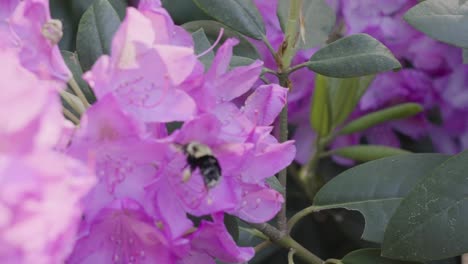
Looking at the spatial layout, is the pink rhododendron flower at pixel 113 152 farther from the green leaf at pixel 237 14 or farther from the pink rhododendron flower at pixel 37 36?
the green leaf at pixel 237 14

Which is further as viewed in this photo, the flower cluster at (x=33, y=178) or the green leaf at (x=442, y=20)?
the green leaf at (x=442, y=20)

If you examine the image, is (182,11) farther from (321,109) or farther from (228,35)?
(321,109)

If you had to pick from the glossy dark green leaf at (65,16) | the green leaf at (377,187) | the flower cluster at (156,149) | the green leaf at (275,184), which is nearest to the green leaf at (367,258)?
the green leaf at (377,187)

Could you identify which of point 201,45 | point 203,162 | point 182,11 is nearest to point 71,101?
point 203,162

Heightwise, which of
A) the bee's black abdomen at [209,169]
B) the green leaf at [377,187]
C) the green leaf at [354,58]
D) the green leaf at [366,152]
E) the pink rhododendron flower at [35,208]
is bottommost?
the green leaf at [366,152]

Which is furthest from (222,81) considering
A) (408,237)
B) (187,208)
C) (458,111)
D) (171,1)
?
(458,111)

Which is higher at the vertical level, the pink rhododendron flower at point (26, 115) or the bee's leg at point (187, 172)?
the pink rhododendron flower at point (26, 115)

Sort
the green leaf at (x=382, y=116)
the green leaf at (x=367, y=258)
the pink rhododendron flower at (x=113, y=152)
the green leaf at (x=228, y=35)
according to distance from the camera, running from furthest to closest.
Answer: the green leaf at (x=382, y=116), the green leaf at (x=228, y=35), the green leaf at (x=367, y=258), the pink rhododendron flower at (x=113, y=152)
